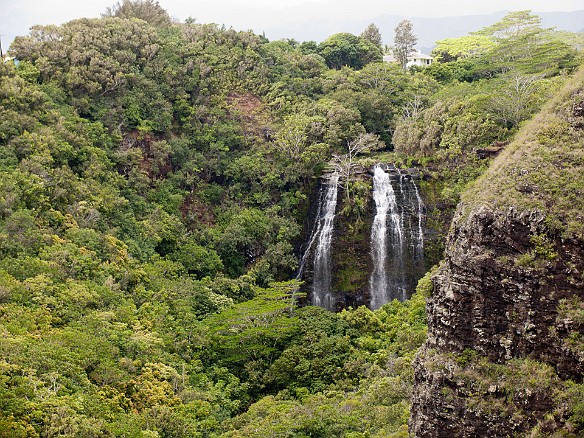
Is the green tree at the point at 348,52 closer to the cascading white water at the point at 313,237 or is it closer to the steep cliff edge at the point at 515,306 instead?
the cascading white water at the point at 313,237

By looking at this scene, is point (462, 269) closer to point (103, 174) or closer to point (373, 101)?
point (103, 174)

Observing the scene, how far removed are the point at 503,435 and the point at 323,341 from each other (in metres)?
13.4

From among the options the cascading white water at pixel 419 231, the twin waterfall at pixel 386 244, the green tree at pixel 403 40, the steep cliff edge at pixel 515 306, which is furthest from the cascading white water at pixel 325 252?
the green tree at pixel 403 40

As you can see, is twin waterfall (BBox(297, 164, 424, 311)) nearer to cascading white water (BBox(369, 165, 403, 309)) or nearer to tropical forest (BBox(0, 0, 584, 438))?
cascading white water (BBox(369, 165, 403, 309))

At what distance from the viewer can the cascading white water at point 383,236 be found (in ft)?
109

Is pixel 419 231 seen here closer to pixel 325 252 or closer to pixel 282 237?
pixel 325 252

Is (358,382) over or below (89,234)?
below

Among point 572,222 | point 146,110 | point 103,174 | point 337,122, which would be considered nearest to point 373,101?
point 337,122

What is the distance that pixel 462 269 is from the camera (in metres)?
13.4

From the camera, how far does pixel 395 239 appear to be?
33562 mm

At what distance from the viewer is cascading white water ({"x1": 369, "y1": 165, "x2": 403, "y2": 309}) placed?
33.2m

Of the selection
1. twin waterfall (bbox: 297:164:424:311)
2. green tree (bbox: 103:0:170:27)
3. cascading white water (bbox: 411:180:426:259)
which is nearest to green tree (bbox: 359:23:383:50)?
green tree (bbox: 103:0:170:27)

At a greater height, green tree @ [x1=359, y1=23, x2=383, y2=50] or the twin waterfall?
green tree @ [x1=359, y1=23, x2=383, y2=50]

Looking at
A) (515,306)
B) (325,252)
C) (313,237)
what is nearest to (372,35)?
(313,237)
